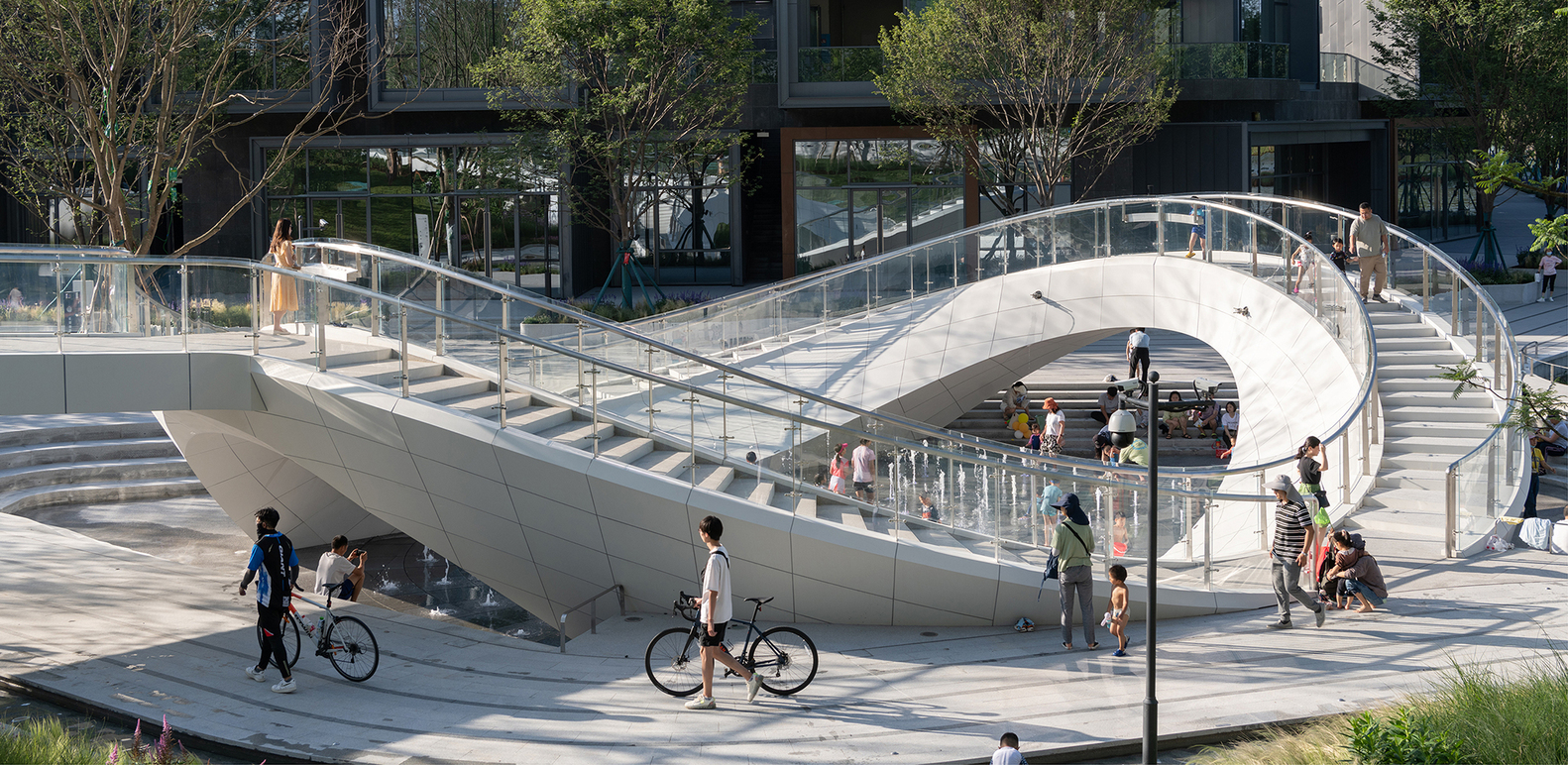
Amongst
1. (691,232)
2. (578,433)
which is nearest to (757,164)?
(691,232)

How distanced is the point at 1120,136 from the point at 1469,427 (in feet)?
51.8

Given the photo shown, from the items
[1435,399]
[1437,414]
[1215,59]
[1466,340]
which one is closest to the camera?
[1437,414]

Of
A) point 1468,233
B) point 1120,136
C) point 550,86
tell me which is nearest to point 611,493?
point 550,86

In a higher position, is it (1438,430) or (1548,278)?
(1548,278)

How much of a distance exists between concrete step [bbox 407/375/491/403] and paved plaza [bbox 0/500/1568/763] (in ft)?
7.05

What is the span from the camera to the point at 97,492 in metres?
18.7

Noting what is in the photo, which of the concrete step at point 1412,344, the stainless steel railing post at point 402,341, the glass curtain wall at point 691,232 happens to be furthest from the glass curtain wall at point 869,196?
the stainless steel railing post at point 402,341

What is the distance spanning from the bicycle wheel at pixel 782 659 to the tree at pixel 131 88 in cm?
1135

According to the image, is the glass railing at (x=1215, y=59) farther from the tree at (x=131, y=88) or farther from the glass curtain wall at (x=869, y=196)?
the tree at (x=131, y=88)

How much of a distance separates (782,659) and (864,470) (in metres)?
2.71

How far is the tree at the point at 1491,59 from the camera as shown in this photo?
98.6 feet

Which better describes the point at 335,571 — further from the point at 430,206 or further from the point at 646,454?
the point at 430,206

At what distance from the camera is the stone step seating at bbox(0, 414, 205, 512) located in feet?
60.2

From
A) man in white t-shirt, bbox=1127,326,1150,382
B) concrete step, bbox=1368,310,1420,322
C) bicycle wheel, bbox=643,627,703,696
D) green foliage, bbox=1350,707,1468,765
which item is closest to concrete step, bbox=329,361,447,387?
bicycle wheel, bbox=643,627,703,696
